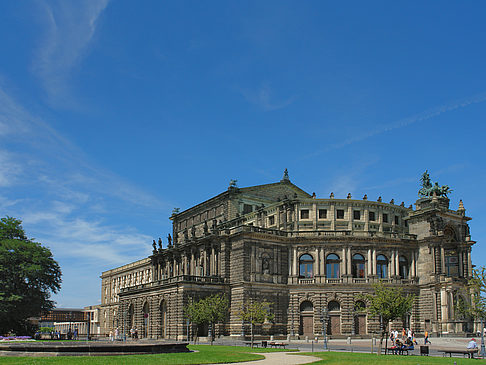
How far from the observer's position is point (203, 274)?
84.4 metres

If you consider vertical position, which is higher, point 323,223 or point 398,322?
point 323,223

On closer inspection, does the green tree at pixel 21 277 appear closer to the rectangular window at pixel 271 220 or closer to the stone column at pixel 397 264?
the rectangular window at pixel 271 220

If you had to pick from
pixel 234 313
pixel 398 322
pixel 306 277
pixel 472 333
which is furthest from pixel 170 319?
pixel 472 333

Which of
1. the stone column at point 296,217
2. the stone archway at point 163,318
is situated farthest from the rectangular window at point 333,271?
the stone archway at point 163,318

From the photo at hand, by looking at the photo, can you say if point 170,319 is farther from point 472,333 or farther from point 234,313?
point 472,333

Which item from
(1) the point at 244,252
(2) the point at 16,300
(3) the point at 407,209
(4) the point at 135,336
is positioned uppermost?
(3) the point at 407,209

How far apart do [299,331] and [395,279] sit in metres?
15.3

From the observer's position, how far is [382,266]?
80.8 metres

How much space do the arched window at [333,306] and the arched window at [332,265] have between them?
3874mm

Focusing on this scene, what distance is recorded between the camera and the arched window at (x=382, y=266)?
80438mm

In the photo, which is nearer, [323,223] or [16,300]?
[16,300]

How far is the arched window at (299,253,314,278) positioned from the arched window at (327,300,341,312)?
472 centimetres

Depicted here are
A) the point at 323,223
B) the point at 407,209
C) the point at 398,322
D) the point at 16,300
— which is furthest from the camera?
the point at 407,209

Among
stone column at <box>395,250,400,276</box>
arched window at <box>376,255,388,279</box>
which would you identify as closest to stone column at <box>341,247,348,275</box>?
arched window at <box>376,255,388,279</box>
